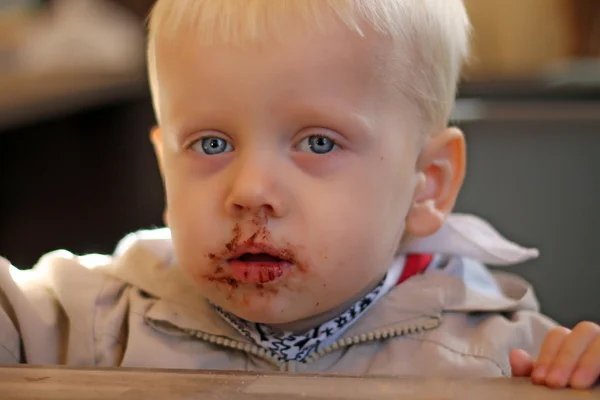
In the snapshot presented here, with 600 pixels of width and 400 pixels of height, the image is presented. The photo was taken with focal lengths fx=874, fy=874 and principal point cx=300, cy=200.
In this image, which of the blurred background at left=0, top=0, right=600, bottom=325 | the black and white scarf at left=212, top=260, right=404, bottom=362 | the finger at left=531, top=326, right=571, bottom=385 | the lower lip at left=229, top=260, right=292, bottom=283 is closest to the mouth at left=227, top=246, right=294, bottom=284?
the lower lip at left=229, top=260, right=292, bottom=283

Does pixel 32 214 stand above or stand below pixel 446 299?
above

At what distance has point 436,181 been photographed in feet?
2.83

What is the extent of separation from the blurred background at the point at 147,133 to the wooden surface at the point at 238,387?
3.65ft

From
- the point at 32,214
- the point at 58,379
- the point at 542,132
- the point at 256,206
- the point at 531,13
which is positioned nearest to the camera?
the point at 58,379

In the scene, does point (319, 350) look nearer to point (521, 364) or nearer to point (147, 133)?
point (521, 364)

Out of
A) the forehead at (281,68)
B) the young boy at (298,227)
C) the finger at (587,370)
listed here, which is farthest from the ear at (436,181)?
the finger at (587,370)

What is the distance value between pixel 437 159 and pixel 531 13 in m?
2.57

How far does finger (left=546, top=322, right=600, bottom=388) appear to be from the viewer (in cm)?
58

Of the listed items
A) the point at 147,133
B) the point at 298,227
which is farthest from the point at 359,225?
the point at 147,133

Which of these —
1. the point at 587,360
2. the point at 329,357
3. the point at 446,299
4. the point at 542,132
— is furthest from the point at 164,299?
the point at 542,132

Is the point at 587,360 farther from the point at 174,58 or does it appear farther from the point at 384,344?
the point at 174,58

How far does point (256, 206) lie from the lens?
690 millimetres

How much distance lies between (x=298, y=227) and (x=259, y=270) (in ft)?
0.16

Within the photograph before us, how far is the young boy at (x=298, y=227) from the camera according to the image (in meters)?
0.71
